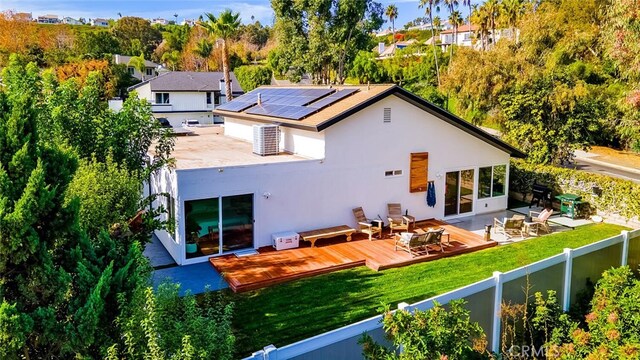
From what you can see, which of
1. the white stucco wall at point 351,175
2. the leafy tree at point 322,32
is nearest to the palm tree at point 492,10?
the leafy tree at point 322,32

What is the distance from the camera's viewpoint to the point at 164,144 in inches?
527

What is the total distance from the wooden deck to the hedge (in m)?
7.19

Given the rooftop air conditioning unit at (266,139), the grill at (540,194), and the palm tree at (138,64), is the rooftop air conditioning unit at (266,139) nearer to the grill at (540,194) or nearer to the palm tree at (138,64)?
the grill at (540,194)

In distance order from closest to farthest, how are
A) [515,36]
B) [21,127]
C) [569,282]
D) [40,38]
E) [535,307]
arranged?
[21,127] < [535,307] < [569,282] < [515,36] < [40,38]

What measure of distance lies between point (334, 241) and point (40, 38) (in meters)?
98.0

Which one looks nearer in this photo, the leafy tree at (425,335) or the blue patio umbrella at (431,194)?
the leafy tree at (425,335)

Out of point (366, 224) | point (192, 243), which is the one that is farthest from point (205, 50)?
point (192, 243)

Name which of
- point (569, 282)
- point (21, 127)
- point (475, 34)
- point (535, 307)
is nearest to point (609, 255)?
point (569, 282)

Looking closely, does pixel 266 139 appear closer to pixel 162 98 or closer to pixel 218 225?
pixel 218 225

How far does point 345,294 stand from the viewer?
1268 cm

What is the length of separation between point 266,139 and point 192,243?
525cm

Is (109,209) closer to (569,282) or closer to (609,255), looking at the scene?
(569,282)

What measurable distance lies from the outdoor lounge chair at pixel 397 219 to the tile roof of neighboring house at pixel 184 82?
1622 inches

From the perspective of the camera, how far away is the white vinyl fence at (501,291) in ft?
22.1
